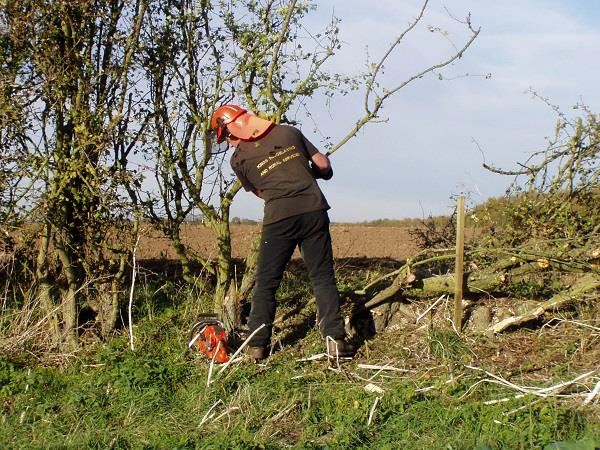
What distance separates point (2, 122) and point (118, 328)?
2.22m

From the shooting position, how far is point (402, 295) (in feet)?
25.6

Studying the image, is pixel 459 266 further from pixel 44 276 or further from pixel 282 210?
pixel 44 276

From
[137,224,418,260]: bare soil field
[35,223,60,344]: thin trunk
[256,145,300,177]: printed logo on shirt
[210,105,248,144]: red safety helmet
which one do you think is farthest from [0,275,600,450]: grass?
[210,105,248,144]: red safety helmet

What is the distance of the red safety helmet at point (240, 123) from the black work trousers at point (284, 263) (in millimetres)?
809

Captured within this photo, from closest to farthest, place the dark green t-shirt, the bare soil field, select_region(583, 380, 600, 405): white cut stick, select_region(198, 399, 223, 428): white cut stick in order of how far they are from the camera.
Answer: select_region(583, 380, 600, 405): white cut stick < select_region(198, 399, 223, 428): white cut stick < the dark green t-shirt < the bare soil field

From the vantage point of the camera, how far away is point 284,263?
724cm

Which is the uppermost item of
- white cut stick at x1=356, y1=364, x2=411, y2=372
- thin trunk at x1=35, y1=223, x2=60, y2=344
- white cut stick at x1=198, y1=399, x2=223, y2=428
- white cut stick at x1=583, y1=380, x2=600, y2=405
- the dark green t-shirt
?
the dark green t-shirt

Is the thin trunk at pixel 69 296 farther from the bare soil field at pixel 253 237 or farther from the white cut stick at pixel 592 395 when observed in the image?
the white cut stick at pixel 592 395

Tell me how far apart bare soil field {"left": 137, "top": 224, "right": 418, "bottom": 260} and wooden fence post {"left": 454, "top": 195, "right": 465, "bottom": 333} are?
6.38ft

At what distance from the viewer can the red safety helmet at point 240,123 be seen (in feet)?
23.6

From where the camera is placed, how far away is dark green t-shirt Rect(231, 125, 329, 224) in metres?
7.09

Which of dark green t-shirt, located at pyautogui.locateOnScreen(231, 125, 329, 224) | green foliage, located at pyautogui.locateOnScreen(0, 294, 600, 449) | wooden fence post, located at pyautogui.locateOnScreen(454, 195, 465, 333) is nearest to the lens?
green foliage, located at pyautogui.locateOnScreen(0, 294, 600, 449)

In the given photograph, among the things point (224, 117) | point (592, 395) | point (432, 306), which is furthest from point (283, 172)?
point (592, 395)

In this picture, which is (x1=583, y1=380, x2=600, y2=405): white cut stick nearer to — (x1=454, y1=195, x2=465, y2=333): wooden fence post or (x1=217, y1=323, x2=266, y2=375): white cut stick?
(x1=454, y1=195, x2=465, y2=333): wooden fence post
